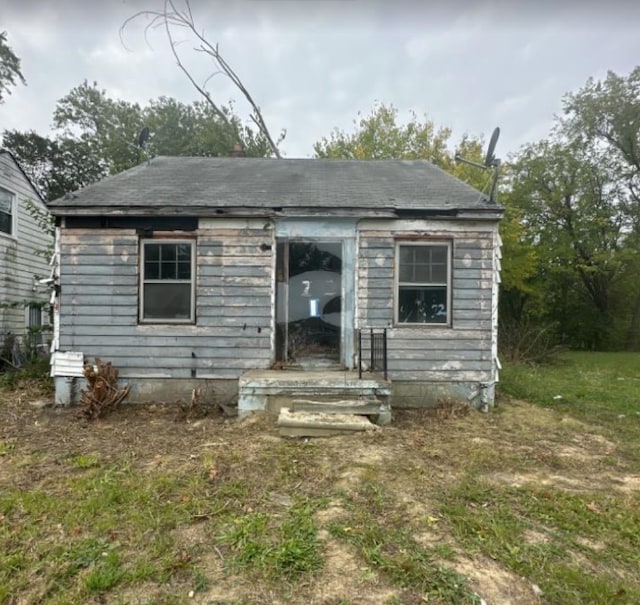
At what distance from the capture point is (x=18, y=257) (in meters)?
10.7

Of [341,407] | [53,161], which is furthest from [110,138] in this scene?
[341,407]

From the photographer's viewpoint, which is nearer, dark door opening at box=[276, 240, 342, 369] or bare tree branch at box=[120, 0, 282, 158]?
dark door opening at box=[276, 240, 342, 369]

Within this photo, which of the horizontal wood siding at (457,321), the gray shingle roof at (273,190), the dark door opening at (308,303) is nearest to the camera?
the gray shingle roof at (273,190)

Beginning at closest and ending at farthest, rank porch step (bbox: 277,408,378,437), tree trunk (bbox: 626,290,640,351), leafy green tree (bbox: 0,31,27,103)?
porch step (bbox: 277,408,378,437)
leafy green tree (bbox: 0,31,27,103)
tree trunk (bbox: 626,290,640,351)

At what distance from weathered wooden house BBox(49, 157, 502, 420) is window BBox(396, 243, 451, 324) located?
1 cm

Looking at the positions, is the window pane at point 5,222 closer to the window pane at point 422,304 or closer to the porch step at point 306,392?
the porch step at point 306,392

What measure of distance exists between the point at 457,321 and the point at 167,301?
14.1 ft

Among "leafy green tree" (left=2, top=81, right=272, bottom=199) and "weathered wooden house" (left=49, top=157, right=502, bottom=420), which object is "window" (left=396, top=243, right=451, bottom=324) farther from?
"leafy green tree" (left=2, top=81, right=272, bottom=199)

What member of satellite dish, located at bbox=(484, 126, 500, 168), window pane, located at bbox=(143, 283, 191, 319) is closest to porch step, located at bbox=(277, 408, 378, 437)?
window pane, located at bbox=(143, 283, 191, 319)

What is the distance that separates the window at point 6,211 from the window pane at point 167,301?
7033 millimetres

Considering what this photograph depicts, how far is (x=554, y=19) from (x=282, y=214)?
15.4 ft

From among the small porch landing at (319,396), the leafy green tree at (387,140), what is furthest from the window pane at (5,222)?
the leafy green tree at (387,140)

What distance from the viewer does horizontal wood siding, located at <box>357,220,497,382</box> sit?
5.93 m

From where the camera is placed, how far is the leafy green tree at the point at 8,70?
14828 mm
